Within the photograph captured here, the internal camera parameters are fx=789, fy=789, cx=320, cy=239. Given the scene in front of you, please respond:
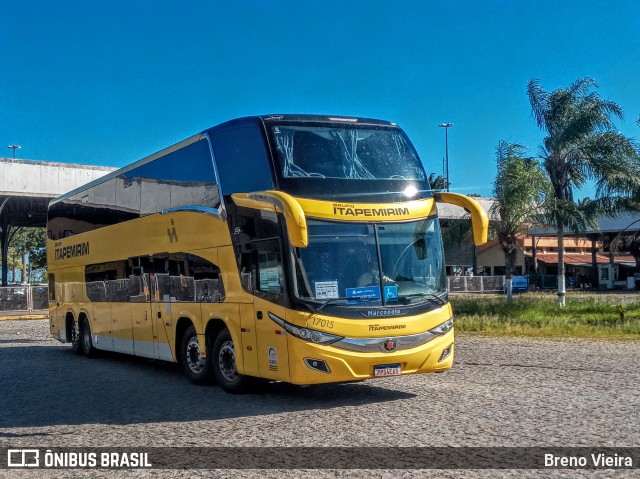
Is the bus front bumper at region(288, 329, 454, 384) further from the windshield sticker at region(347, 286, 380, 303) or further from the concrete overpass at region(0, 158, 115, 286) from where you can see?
the concrete overpass at region(0, 158, 115, 286)

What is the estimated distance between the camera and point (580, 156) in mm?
28094

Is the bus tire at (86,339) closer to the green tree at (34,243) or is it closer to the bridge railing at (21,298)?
the bridge railing at (21,298)

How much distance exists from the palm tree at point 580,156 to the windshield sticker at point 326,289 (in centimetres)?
1969

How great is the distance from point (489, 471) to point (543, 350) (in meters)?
10.6

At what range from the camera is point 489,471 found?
Answer: 673cm

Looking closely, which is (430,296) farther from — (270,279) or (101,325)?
(101,325)

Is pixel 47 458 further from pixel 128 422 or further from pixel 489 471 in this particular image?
pixel 489 471

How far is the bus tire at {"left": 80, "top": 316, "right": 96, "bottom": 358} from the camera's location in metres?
18.1

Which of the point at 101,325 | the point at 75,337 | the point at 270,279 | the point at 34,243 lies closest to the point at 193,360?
the point at 270,279

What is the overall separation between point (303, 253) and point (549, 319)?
1613 centimetres

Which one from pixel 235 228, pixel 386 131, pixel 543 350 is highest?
pixel 386 131

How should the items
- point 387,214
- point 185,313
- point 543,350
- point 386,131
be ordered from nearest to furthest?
1. point 387,214
2. point 386,131
3. point 185,313
4. point 543,350

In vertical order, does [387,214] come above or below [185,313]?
above

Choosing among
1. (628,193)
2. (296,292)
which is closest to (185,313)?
(296,292)
